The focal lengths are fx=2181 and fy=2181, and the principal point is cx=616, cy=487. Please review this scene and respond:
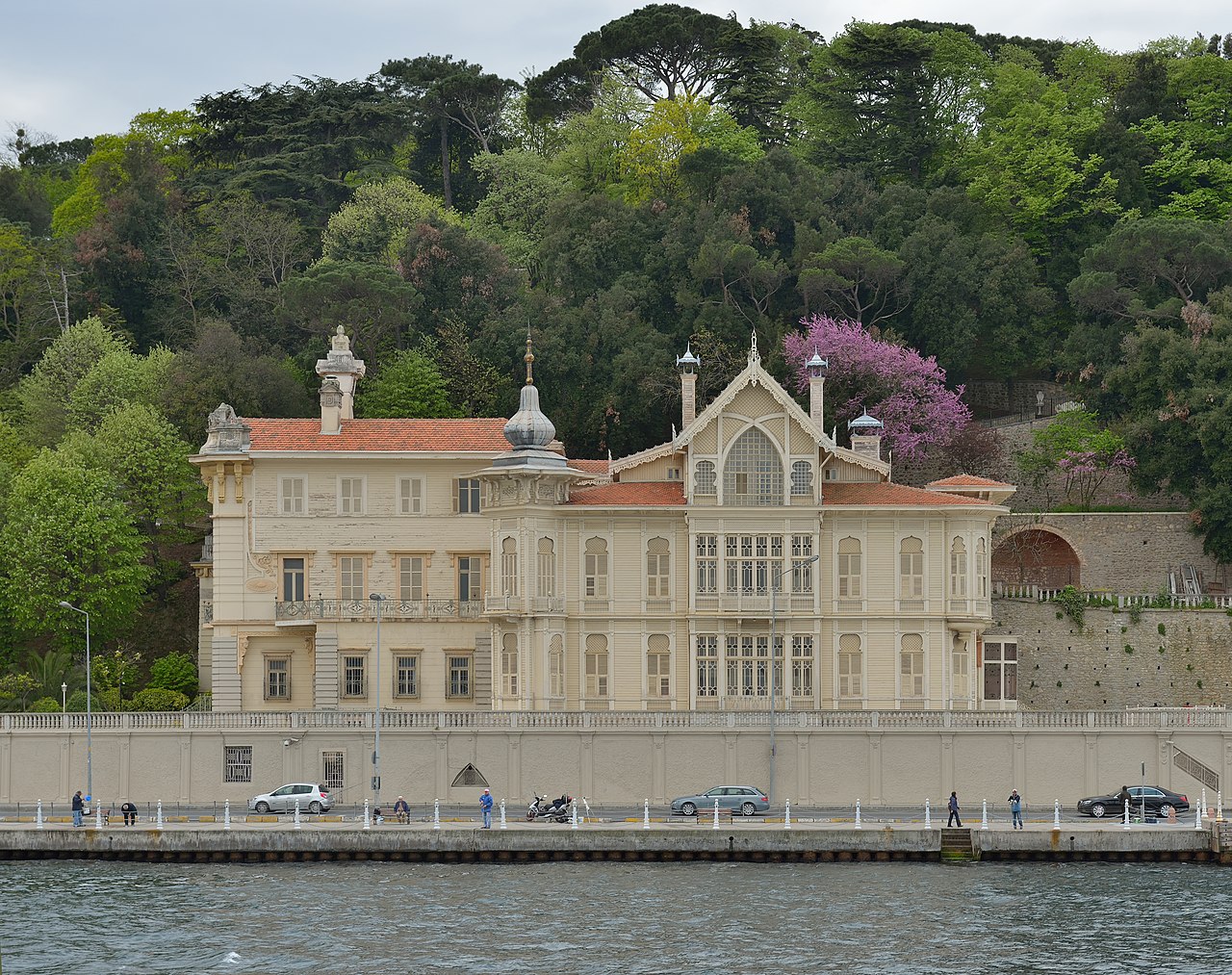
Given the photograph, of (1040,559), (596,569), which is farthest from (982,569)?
(1040,559)

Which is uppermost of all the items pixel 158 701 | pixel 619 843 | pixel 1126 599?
pixel 1126 599

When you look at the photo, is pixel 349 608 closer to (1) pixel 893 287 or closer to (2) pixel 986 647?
(2) pixel 986 647

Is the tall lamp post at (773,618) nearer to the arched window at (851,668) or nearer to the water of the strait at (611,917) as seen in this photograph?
the arched window at (851,668)

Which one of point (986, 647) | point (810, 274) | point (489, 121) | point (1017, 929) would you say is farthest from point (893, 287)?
point (1017, 929)

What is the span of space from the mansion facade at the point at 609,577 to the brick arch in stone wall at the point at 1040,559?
13.8 metres

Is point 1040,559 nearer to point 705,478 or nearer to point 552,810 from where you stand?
point 705,478

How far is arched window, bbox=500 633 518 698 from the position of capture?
72.7 m

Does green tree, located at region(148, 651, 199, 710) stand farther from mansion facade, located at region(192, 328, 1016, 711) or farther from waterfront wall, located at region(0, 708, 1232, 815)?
waterfront wall, located at region(0, 708, 1232, 815)

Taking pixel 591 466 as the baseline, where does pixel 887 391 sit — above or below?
above

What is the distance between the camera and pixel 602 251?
106000 mm

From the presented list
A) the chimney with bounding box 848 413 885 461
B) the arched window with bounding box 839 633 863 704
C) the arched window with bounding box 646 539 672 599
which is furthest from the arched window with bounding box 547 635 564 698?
the chimney with bounding box 848 413 885 461

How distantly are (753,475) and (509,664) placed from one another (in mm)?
10427

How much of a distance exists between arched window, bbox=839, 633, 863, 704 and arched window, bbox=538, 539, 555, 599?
9.99 m

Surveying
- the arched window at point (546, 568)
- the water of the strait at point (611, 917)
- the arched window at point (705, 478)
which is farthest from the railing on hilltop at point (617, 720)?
the arched window at point (705, 478)
